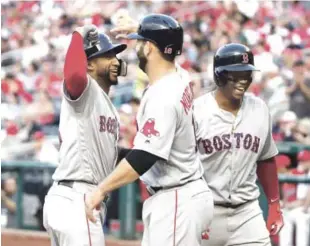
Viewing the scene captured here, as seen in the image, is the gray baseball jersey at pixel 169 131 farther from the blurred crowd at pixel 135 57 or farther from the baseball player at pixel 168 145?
the blurred crowd at pixel 135 57

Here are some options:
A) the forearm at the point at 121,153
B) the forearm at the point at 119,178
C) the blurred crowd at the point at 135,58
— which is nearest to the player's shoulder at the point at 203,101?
the forearm at the point at 121,153

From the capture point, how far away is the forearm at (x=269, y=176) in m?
5.44

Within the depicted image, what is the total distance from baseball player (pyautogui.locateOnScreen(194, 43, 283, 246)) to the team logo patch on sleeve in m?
0.87

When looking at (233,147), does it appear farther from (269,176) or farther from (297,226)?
(297,226)

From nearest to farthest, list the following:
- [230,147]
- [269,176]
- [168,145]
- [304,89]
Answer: [168,145], [230,147], [269,176], [304,89]

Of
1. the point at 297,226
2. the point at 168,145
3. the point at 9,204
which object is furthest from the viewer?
the point at 9,204

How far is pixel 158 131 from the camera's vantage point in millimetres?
4305

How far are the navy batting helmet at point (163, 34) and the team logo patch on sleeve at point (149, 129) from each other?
38cm

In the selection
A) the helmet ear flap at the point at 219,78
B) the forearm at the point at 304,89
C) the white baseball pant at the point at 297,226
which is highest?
the helmet ear flap at the point at 219,78

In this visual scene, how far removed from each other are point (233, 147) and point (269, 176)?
1.27ft

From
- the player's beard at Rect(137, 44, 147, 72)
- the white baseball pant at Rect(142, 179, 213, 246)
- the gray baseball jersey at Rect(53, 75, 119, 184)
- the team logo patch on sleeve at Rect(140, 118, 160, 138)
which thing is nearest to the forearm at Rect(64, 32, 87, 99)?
the gray baseball jersey at Rect(53, 75, 119, 184)

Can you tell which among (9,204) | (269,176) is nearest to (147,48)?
(269,176)

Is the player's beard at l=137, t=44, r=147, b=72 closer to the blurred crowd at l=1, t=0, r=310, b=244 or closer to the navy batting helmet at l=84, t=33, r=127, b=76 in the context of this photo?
the navy batting helmet at l=84, t=33, r=127, b=76

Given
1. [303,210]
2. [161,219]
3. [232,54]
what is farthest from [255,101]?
[303,210]
